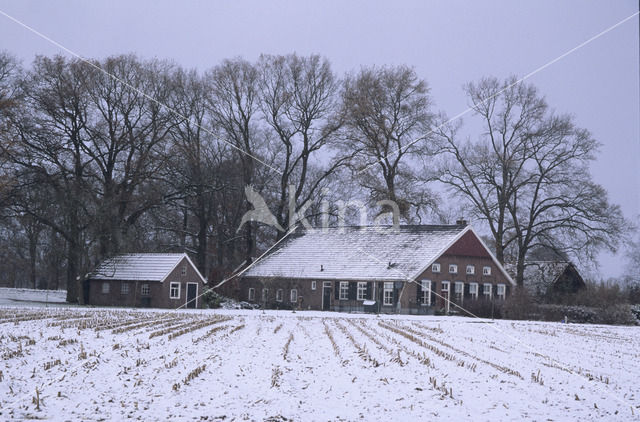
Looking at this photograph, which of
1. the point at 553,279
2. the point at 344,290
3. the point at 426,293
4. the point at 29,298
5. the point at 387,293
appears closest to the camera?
the point at 426,293

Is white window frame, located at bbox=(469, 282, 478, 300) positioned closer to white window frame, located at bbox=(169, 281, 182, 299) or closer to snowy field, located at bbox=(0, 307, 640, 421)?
white window frame, located at bbox=(169, 281, 182, 299)

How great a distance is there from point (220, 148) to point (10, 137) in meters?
20.7

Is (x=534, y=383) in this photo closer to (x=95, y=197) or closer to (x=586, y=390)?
(x=586, y=390)

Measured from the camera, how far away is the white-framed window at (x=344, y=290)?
48250 millimetres

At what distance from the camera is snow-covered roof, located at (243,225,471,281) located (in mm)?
46875

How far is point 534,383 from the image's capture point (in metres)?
14.4

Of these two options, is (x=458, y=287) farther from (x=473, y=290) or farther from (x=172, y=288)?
(x=172, y=288)

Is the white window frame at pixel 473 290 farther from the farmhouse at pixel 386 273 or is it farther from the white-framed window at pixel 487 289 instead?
the white-framed window at pixel 487 289

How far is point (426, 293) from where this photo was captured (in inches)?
1817

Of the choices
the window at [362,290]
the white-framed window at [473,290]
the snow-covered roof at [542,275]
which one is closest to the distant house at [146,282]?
the window at [362,290]

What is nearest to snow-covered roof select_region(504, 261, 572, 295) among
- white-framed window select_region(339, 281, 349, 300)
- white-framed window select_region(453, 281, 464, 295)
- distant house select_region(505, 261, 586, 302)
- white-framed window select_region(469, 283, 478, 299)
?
distant house select_region(505, 261, 586, 302)

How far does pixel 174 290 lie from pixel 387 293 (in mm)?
12717

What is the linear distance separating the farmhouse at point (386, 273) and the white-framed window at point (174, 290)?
5.21 meters

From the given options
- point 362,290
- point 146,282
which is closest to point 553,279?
point 362,290
